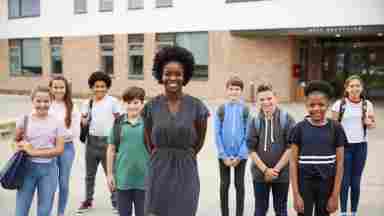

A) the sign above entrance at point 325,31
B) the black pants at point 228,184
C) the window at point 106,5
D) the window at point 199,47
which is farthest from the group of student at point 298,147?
the window at point 106,5

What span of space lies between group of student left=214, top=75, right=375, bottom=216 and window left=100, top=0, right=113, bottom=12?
2571 centimetres

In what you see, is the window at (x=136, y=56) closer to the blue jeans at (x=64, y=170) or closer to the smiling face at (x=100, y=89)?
the smiling face at (x=100, y=89)

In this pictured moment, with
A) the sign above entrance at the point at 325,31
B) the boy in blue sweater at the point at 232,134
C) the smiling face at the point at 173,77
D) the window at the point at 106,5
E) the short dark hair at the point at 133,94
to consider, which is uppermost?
the window at the point at 106,5

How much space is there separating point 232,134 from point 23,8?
1282 inches

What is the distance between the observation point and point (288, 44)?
2673 cm

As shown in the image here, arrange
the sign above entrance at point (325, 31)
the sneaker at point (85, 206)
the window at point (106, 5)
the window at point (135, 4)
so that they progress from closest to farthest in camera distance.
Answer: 1. the sneaker at point (85, 206)
2. the sign above entrance at point (325, 31)
3. the window at point (135, 4)
4. the window at point (106, 5)

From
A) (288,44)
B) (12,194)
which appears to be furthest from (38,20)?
(12,194)

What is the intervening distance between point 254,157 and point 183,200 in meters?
2.10

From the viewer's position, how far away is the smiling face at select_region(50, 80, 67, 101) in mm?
6324

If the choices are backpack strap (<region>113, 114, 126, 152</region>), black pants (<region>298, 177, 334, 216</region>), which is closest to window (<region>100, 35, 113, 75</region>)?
backpack strap (<region>113, 114, 126, 152</region>)

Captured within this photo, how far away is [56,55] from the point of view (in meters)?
34.3

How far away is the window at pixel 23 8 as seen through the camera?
115 feet

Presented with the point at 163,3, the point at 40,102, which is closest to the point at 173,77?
the point at 40,102

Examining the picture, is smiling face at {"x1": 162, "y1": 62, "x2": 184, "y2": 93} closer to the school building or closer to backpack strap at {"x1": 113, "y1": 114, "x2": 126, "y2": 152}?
backpack strap at {"x1": 113, "y1": 114, "x2": 126, "y2": 152}
